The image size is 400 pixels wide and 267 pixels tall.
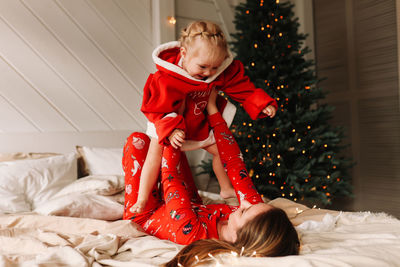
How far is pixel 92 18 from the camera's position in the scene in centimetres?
266

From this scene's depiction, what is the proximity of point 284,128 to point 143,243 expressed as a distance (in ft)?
5.55

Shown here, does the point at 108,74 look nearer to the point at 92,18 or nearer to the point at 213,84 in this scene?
the point at 92,18

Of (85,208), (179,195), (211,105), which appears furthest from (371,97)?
(85,208)

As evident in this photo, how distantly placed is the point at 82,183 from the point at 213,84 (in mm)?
995

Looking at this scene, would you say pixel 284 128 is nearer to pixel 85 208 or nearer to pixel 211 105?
pixel 211 105

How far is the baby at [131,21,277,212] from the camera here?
1308 millimetres

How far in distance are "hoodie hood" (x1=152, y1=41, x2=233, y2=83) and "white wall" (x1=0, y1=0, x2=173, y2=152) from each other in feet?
4.27

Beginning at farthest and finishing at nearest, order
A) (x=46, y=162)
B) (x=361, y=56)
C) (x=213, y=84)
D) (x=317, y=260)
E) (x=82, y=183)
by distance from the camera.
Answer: (x=361, y=56)
(x=46, y=162)
(x=82, y=183)
(x=213, y=84)
(x=317, y=260)

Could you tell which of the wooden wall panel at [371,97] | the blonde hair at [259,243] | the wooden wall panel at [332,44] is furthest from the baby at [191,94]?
the wooden wall panel at [332,44]

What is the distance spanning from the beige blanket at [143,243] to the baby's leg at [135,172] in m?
0.18

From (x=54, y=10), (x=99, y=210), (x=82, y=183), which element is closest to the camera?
(x=99, y=210)

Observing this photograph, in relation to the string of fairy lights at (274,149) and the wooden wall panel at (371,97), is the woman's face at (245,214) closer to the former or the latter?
the string of fairy lights at (274,149)

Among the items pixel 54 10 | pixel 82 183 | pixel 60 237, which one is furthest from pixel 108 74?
pixel 60 237

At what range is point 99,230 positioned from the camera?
130cm
